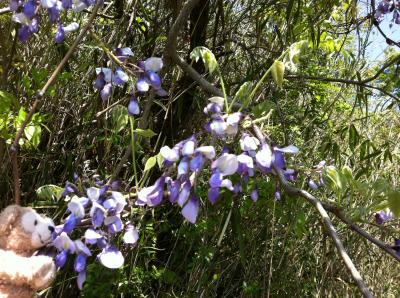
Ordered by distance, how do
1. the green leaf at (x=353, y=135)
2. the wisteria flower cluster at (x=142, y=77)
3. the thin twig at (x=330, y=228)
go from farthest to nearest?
the green leaf at (x=353, y=135) → the wisteria flower cluster at (x=142, y=77) → the thin twig at (x=330, y=228)

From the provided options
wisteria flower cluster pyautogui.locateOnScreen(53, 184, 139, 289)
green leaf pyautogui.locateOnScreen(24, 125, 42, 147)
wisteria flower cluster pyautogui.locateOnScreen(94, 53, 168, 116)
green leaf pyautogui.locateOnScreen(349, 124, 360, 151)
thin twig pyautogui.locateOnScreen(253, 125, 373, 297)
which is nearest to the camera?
thin twig pyautogui.locateOnScreen(253, 125, 373, 297)

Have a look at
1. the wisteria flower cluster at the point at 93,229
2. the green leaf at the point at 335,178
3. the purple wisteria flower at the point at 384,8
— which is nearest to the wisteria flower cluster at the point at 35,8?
the wisteria flower cluster at the point at 93,229

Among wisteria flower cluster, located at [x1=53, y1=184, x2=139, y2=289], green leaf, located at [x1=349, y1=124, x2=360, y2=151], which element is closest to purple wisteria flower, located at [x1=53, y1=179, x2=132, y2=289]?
wisteria flower cluster, located at [x1=53, y1=184, x2=139, y2=289]

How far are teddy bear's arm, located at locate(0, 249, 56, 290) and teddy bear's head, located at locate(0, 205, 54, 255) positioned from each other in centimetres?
3

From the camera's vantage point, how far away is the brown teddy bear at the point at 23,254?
2.94 feet

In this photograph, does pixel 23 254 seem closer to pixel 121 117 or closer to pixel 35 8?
pixel 121 117

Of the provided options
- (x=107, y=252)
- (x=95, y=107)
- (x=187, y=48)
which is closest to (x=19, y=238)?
(x=107, y=252)

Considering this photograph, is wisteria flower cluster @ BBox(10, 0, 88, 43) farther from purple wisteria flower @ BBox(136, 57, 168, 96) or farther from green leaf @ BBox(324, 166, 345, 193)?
green leaf @ BBox(324, 166, 345, 193)

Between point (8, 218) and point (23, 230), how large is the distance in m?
0.04

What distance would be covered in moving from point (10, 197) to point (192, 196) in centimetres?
107

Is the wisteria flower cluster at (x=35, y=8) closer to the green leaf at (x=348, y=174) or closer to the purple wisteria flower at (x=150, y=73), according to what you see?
the purple wisteria flower at (x=150, y=73)

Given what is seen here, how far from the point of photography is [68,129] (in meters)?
1.70

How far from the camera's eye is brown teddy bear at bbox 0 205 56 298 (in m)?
0.90

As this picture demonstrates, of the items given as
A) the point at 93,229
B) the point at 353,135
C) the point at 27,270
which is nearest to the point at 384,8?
the point at 353,135
